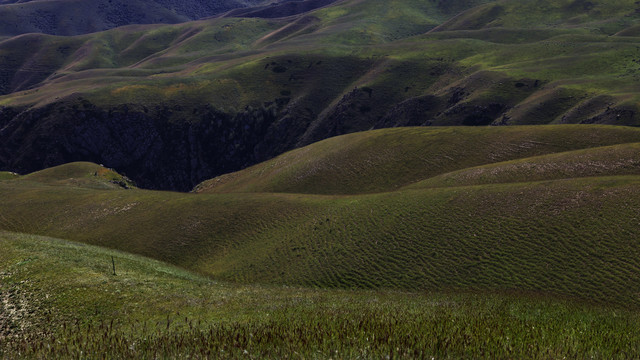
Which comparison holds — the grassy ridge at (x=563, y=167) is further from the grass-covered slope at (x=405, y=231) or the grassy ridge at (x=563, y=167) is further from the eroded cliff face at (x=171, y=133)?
the eroded cliff face at (x=171, y=133)

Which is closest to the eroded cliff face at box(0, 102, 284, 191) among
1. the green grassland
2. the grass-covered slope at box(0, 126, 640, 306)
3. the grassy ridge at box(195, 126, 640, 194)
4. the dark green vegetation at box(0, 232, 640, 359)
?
the green grassland

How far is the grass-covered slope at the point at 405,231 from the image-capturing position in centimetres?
3009

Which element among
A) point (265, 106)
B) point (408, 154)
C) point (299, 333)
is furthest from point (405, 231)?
point (265, 106)

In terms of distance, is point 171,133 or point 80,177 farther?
point 171,133

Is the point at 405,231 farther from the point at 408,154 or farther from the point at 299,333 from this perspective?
the point at 408,154

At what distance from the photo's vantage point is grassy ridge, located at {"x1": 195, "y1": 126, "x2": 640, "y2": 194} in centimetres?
6234

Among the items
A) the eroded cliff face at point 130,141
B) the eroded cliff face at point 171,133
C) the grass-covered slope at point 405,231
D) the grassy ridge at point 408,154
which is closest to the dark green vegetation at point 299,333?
the grass-covered slope at point 405,231

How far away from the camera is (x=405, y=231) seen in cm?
4003

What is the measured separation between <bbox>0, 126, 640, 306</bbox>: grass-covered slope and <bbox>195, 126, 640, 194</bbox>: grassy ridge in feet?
2.57

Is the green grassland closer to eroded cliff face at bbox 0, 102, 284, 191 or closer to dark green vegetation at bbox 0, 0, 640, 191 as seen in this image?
dark green vegetation at bbox 0, 0, 640, 191

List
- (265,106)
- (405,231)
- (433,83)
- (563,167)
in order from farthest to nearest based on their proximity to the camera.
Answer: (265,106)
(433,83)
(563,167)
(405,231)

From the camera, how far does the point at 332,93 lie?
15475cm

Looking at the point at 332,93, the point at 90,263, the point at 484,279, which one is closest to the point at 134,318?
the point at 90,263

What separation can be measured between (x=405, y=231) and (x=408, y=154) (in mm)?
34653
